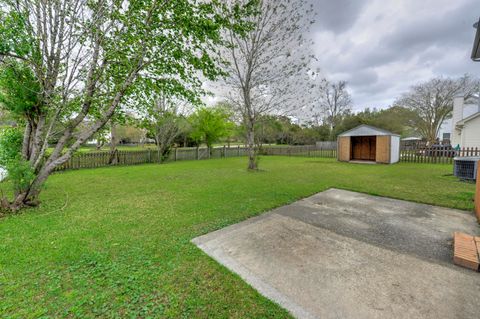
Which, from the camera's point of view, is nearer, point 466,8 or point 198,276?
point 198,276

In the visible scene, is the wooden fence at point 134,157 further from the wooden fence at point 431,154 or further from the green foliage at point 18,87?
the wooden fence at point 431,154

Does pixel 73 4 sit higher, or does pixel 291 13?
pixel 291 13

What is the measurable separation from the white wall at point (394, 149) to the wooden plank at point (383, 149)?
0.33m

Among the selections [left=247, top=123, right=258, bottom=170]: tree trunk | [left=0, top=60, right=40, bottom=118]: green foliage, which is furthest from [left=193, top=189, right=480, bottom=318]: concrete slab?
[left=247, top=123, right=258, bottom=170]: tree trunk

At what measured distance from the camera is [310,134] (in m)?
32.1

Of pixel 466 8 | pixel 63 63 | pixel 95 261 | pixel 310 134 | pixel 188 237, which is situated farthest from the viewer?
pixel 310 134

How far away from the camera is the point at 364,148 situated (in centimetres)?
1530

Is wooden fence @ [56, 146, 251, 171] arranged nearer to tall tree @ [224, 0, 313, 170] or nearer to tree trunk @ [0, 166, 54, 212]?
tree trunk @ [0, 166, 54, 212]

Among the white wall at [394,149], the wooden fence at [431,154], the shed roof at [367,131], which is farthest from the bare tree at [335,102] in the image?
the white wall at [394,149]

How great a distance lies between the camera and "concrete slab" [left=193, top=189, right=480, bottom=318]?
165 centimetres

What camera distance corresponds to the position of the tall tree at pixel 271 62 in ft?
27.6

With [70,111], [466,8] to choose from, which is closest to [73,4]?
[70,111]

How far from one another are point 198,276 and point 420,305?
210 cm

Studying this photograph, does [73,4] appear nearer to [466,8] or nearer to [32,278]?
[32,278]
